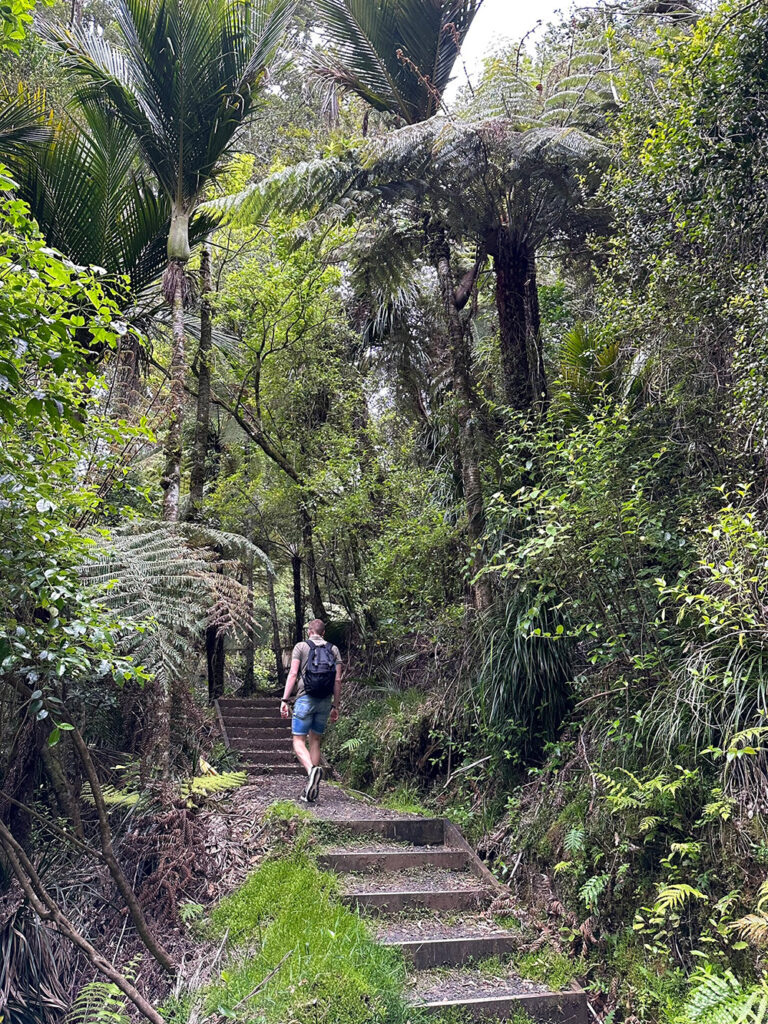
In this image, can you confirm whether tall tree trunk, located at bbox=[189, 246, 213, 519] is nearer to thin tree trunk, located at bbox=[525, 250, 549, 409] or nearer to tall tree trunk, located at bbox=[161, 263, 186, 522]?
tall tree trunk, located at bbox=[161, 263, 186, 522]

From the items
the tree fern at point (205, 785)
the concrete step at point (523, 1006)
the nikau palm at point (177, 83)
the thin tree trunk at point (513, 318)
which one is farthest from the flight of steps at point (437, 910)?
the thin tree trunk at point (513, 318)

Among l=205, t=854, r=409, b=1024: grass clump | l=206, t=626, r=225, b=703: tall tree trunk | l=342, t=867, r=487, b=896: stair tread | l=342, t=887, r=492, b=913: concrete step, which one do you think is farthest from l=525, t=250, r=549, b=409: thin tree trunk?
l=206, t=626, r=225, b=703: tall tree trunk

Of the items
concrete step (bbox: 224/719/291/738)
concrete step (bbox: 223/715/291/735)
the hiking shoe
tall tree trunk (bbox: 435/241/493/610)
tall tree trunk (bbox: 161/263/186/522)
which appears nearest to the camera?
tall tree trunk (bbox: 161/263/186/522)

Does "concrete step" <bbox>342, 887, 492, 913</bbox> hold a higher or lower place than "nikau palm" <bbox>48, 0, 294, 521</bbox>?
lower

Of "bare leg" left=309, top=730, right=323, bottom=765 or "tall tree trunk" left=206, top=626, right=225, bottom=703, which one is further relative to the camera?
"tall tree trunk" left=206, top=626, right=225, bottom=703

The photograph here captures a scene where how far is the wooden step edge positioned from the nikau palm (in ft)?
14.4

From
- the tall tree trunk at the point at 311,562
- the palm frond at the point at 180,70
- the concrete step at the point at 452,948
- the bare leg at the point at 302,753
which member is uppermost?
the palm frond at the point at 180,70

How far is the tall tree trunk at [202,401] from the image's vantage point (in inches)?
333

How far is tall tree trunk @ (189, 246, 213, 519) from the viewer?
27.8ft

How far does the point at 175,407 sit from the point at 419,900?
4553 millimetres

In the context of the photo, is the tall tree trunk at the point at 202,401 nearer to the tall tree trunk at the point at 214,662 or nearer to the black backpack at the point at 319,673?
the black backpack at the point at 319,673

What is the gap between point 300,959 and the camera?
4.06 m

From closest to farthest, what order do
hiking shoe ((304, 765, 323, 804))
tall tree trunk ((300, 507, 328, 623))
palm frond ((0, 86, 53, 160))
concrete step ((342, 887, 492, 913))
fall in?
concrete step ((342, 887, 492, 913))
palm frond ((0, 86, 53, 160))
hiking shoe ((304, 765, 323, 804))
tall tree trunk ((300, 507, 328, 623))

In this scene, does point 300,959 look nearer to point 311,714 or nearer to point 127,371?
point 311,714
